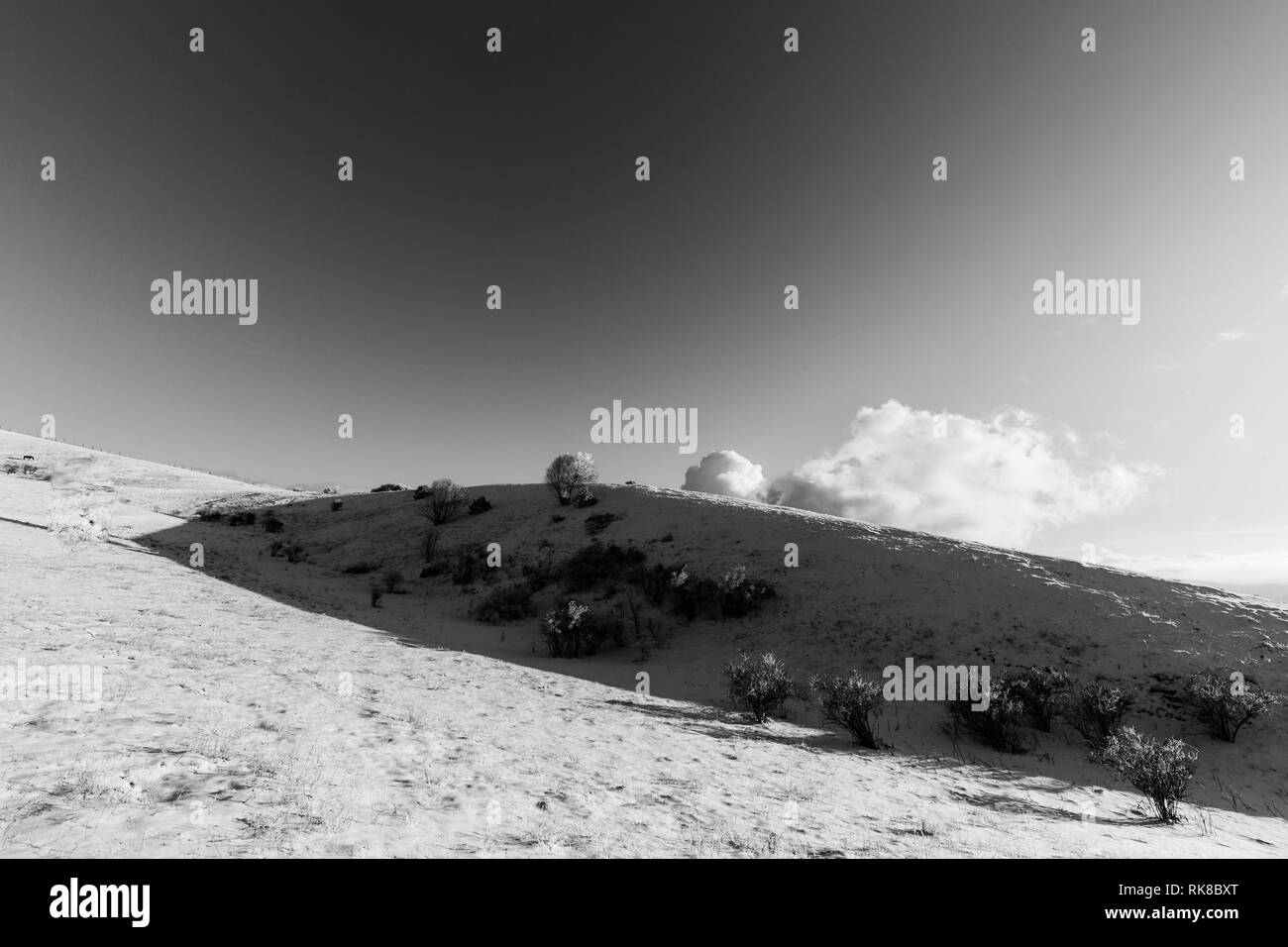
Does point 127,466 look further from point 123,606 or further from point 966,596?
point 966,596

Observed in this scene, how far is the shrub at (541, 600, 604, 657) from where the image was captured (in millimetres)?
18734

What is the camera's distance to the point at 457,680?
11.9 meters

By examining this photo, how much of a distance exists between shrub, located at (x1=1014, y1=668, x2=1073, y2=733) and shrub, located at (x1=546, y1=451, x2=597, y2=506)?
31577 millimetres

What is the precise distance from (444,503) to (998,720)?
3692 cm

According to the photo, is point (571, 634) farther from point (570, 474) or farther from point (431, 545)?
point (570, 474)

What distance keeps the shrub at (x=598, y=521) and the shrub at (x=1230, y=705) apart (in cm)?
2657

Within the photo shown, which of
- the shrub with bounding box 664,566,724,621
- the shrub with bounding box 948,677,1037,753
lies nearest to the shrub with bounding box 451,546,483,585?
the shrub with bounding box 664,566,724,621

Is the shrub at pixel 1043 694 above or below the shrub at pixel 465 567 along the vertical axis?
below

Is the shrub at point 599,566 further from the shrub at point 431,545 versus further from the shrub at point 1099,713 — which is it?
→ the shrub at point 1099,713

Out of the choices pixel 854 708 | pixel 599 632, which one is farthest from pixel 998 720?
pixel 599 632

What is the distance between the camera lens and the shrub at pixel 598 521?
3234cm

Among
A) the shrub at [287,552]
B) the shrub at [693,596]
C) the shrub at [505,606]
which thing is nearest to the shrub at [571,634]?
the shrub at [505,606]

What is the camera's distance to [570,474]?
41844 millimetres
